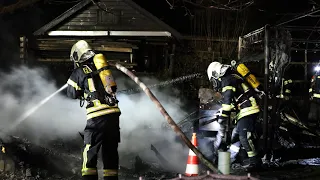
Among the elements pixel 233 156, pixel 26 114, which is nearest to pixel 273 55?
pixel 233 156

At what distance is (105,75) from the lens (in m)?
5.25

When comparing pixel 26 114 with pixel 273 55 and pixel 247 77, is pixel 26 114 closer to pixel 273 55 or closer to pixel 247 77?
pixel 247 77

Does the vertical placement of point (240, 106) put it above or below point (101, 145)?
above

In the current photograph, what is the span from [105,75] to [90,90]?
311 mm

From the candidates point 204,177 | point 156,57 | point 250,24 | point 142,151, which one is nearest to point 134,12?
point 156,57

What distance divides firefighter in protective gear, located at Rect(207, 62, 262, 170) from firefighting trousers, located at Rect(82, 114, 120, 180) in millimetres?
2564

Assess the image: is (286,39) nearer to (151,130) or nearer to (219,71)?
(219,71)

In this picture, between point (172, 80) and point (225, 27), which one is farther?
point (225, 27)

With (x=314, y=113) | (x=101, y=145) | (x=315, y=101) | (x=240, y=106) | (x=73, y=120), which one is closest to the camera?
(x=101, y=145)

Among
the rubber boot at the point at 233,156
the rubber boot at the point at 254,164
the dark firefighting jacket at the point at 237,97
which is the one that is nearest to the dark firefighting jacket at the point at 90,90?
the dark firefighting jacket at the point at 237,97

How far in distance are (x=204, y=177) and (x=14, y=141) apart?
4.69m

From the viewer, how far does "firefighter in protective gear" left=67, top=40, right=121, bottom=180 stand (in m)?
5.17

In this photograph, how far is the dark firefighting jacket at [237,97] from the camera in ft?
22.7

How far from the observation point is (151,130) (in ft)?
32.2
